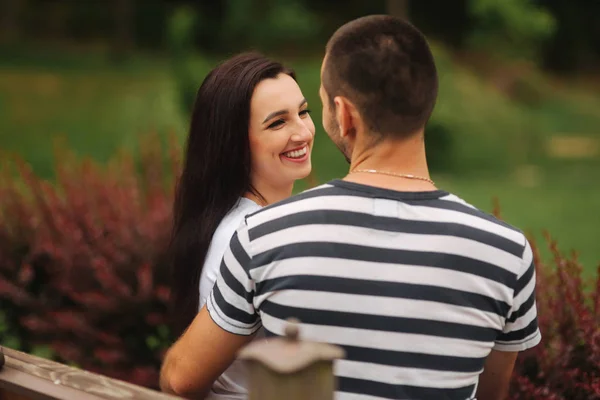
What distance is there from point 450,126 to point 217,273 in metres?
13.1

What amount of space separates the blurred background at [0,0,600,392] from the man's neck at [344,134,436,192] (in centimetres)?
225

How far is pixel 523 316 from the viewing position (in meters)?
1.89

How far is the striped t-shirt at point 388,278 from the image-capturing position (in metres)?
1.73

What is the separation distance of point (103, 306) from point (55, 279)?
0.41 m

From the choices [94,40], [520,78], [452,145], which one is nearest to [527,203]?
[452,145]

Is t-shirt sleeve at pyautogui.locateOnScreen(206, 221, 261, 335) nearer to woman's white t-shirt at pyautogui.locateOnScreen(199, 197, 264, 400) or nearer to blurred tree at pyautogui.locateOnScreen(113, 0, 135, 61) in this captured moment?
woman's white t-shirt at pyautogui.locateOnScreen(199, 197, 264, 400)

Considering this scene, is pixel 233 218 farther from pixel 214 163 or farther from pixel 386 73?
pixel 386 73

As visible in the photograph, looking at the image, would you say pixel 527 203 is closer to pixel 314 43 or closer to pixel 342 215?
pixel 342 215

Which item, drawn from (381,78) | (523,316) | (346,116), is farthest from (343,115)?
(523,316)

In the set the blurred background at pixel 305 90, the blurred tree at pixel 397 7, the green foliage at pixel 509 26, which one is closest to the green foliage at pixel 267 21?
the blurred background at pixel 305 90

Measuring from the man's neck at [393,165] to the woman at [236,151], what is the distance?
2.79 ft

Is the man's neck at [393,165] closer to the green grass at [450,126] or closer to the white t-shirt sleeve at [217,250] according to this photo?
the white t-shirt sleeve at [217,250]

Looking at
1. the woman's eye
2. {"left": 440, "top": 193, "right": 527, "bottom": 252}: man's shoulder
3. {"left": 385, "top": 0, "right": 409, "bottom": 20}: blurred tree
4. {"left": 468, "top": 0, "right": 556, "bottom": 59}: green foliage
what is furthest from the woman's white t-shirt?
{"left": 385, "top": 0, "right": 409, "bottom": 20}: blurred tree

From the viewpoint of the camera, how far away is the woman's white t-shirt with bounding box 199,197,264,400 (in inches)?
92.8
